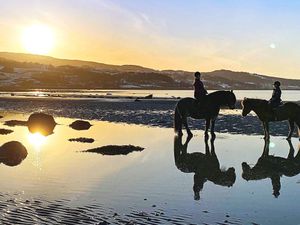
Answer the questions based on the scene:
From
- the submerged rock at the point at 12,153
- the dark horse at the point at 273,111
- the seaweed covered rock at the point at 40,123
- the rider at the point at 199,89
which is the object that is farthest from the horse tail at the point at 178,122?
the submerged rock at the point at 12,153

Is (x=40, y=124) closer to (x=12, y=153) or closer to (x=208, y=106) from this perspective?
(x=208, y=106)

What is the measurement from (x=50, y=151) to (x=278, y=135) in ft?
45.8

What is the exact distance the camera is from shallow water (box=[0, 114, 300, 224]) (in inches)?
412

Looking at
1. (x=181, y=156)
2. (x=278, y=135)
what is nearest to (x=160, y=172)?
(x=181, y=156)

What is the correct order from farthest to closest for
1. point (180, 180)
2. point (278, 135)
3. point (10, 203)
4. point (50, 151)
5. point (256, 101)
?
point (278, 135) → point (256, 101) → point (50, 151) → point (180, 180) → point (10, 203)

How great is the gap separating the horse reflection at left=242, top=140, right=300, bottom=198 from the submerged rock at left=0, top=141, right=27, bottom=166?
9.26m

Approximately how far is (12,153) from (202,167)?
8.45 metres

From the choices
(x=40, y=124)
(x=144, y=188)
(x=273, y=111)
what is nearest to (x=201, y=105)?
(x=273, y=111)

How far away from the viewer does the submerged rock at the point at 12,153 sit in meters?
18.9

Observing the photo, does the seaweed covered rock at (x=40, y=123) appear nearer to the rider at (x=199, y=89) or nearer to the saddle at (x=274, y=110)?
the rider at (x=199, y=89)

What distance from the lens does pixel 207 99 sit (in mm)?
26266

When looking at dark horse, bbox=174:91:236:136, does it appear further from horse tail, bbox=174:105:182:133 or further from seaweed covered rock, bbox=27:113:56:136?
seaweed covered rock, bbox=27:113:56:136

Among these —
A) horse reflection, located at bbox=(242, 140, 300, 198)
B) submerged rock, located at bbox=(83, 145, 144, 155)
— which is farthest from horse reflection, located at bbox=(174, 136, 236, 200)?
submerged rock, located at bbox=(83, 145, 144, 155)

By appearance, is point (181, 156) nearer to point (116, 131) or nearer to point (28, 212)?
point (28, 212)
